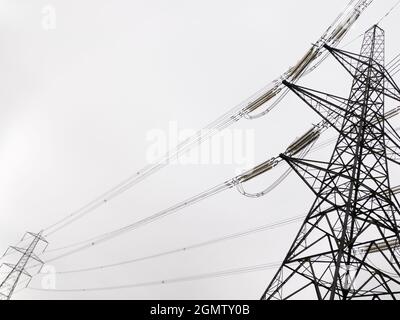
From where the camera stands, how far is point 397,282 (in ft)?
28.8

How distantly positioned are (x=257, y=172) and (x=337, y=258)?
726 centimetres

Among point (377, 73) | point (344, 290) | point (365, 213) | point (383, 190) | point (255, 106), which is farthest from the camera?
point (255, 106)

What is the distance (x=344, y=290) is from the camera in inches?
342

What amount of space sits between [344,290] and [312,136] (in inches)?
311

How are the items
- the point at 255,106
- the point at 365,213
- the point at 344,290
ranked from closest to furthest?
the point at 344,290, the point at 365,213, the point at 255,106
